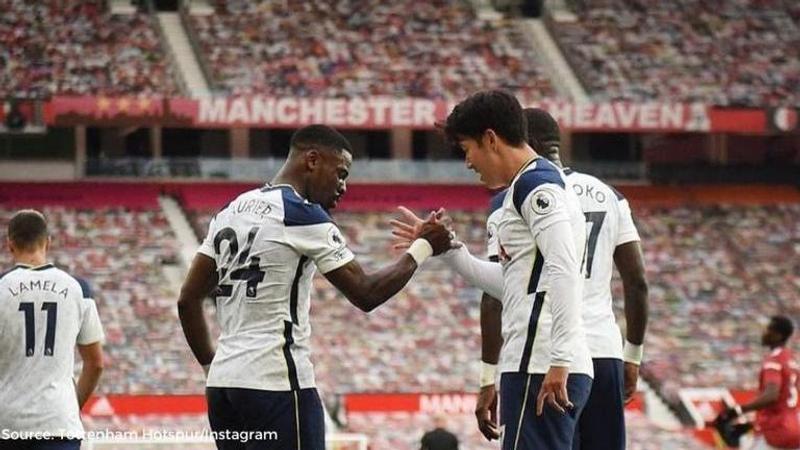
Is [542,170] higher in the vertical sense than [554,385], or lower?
higher

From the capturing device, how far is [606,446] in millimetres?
8297

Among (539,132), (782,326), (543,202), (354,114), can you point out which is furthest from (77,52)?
(543,202)

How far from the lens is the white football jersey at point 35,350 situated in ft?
28.2

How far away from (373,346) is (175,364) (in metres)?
3.31

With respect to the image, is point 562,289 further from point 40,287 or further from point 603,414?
point 40,287

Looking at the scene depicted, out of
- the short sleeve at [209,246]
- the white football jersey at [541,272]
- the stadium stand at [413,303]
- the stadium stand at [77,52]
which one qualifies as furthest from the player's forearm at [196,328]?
the stadium stand at [77,52]

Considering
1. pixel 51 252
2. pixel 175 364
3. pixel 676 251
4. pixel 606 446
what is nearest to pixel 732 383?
pixel 676 251

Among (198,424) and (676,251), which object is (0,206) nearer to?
(198,424)

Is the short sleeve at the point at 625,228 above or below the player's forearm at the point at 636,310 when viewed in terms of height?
above

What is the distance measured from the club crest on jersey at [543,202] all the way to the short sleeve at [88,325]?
2576 mm

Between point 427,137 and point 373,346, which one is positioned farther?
point 427,137

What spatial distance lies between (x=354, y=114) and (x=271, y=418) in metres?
27.1

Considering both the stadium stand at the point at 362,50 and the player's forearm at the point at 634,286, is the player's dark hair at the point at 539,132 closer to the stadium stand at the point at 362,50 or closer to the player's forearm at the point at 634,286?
the player's forearm at the point at 634,286

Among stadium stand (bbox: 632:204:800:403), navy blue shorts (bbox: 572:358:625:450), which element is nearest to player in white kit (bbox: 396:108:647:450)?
navy blue shorts (bbox: 572:358:625:450)
